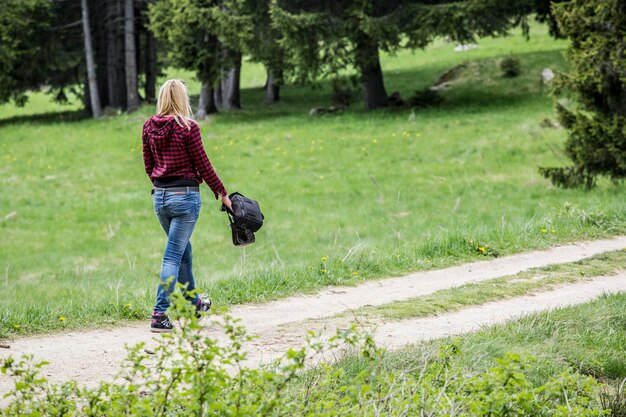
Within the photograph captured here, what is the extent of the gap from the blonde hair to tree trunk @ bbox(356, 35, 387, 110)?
20235 millimetres

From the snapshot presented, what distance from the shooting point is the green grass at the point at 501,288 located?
7328 mm

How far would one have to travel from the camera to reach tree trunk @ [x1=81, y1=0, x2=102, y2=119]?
107 ft

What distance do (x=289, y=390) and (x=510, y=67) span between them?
27.5m

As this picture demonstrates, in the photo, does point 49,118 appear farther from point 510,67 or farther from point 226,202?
point 226,202

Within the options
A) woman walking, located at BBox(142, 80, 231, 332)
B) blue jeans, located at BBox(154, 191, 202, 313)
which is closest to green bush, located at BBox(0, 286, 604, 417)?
blue jeans, located at BBox(154, 191, 202, 313)

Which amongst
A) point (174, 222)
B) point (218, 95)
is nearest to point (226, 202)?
point (174, 222)

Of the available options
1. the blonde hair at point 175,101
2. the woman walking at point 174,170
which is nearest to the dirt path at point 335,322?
the woman walking at point 174,170

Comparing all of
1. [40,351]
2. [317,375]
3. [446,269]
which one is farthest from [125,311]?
[446,269]

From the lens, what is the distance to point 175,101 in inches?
259

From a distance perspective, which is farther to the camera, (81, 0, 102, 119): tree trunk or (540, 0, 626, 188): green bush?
(81, 0, 102, 119): tree trunk

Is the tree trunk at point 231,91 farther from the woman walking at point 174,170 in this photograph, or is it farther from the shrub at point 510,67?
the woman walking at point 174,170

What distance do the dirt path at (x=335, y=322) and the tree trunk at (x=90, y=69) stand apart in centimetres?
2658

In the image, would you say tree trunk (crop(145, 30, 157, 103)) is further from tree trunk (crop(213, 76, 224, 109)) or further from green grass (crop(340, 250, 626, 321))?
green grass (crop(340, 250, 626, 321))

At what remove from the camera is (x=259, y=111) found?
3177 cm
